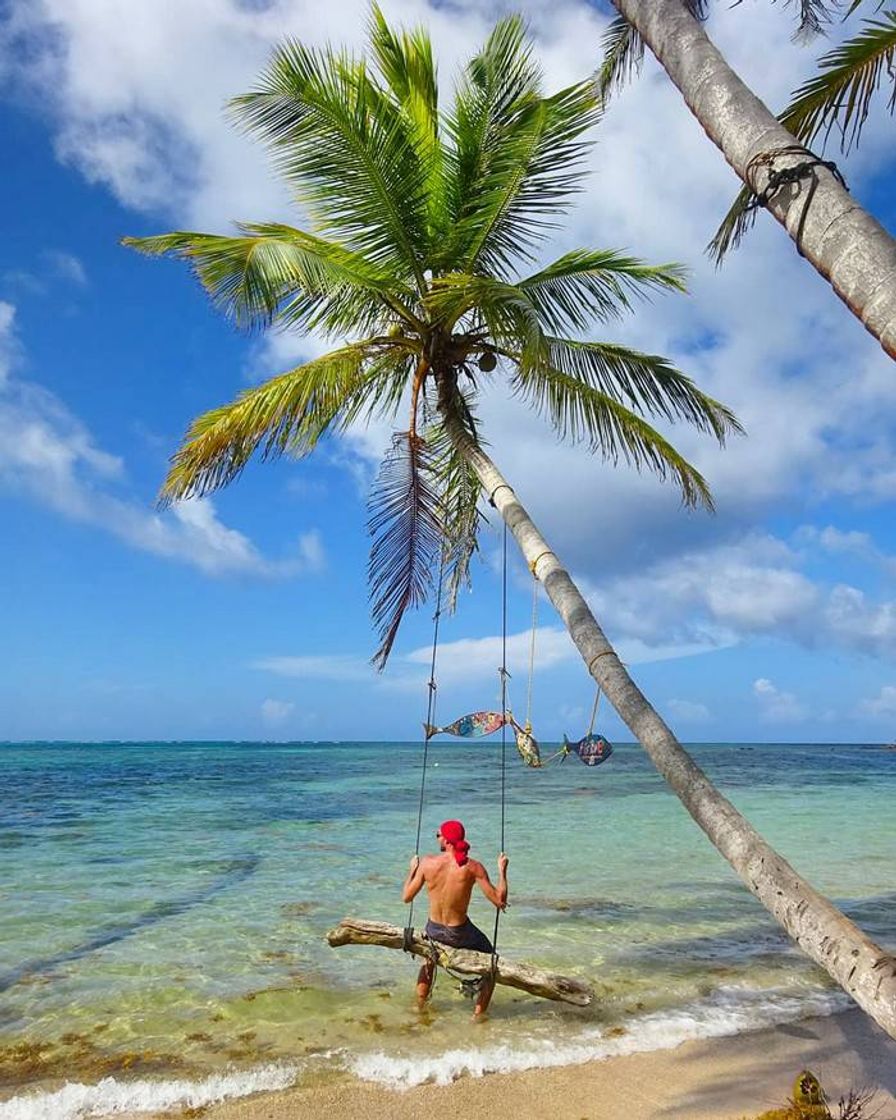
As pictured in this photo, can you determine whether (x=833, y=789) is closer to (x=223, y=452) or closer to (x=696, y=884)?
(x=696, y=884)

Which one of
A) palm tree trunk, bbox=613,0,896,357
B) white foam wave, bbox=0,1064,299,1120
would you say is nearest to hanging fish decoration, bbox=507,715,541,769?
white foam wave, bbox=0,1064,299,1120

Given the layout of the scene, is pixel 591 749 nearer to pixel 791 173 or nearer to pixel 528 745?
pixel 528 745

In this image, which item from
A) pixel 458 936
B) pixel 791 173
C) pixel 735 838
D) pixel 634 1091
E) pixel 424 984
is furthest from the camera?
pixel 424 984

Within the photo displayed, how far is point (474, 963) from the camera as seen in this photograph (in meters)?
6.32

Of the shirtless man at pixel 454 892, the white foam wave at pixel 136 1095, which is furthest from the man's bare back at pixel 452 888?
the white foam wave at pixel 136 1095

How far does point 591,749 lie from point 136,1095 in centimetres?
524

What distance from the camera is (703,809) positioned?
12.6ft

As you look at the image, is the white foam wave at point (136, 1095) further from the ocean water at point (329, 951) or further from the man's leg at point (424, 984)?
the man's leg at point (424, 984)

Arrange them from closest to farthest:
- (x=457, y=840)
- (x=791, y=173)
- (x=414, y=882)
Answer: (x=791, y=173), (x=414, y=882), (x=457, y=840)

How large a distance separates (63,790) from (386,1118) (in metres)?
28.8

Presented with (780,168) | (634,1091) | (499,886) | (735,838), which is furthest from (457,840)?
(780,168)

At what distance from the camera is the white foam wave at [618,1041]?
595 centimetres

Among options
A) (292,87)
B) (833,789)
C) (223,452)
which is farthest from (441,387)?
(833,789)

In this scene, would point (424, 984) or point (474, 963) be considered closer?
point (474, 963)
